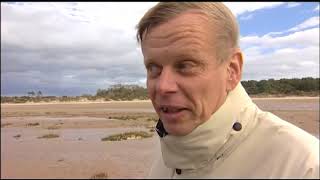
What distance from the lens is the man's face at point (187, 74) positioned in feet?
5.55

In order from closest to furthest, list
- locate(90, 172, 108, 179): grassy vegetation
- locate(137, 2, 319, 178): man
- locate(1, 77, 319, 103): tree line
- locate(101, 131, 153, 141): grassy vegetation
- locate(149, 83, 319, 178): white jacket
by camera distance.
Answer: locate(149, 83, 319, 178): white jacket
locate(137, 2, 319, 178): man
locate(90, 172, 108, 179): grassy vegetation
locate(101, 131, 153, 141): grassy vegetation
locate(1, 77, 319, 103): tree line

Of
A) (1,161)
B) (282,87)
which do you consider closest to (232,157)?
(1,161)

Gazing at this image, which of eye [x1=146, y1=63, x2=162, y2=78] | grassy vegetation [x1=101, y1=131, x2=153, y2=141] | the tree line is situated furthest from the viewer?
the tree line

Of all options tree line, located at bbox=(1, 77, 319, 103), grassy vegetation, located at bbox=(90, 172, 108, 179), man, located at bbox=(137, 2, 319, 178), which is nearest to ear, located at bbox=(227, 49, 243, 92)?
man, located at bbox=(137, 2, 319, 178)

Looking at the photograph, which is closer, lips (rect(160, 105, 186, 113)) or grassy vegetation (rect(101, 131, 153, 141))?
lips (rect(160, 105, 186, 113))

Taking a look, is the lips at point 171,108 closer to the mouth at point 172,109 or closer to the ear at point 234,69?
the mouth at point 172,109

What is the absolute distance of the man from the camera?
5.38 ft

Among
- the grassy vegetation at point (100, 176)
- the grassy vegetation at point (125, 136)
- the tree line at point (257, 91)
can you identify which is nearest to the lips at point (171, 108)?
the grassy vegetation at point (100, 176)

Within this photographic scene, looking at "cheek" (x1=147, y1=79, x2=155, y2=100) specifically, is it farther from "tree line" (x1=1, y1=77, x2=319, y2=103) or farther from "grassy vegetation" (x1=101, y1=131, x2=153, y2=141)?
"tree line" (x1=1, y1=77, x2=319, y2=103)

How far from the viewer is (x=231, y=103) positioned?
1693 mm

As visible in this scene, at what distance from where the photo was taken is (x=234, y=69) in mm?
1802

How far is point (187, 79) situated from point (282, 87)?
85.6m

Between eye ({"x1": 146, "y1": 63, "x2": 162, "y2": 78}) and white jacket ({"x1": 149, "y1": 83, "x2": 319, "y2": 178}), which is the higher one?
eye ({"x1": 146, "y1": 63, "x2": 162, "y2": 78})

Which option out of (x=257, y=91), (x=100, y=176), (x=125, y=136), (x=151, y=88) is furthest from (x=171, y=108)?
Result: (x=257, y=91)
